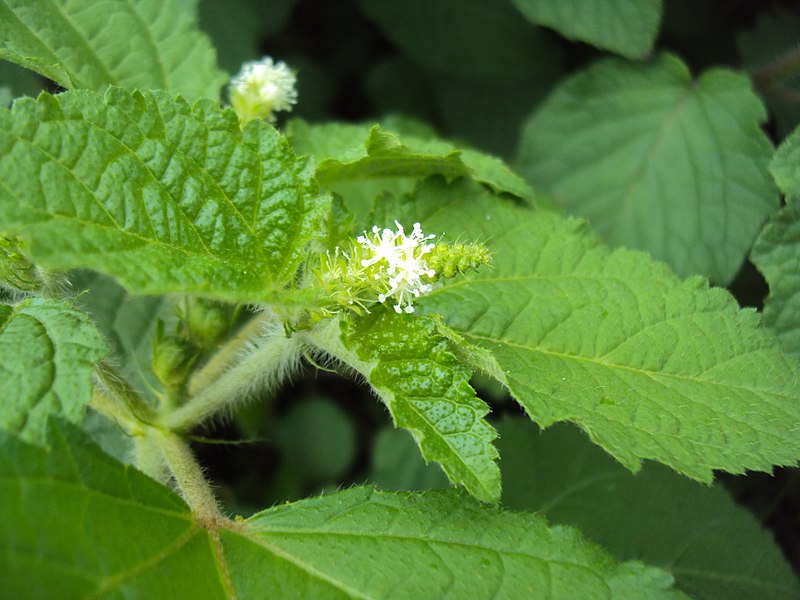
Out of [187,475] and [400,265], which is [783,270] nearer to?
[400,265]

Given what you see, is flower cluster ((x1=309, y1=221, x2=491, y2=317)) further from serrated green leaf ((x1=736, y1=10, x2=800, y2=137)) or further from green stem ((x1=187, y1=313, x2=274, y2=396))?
serrated green leaf ((x1=736, y1=10, x2=800, y2=137))

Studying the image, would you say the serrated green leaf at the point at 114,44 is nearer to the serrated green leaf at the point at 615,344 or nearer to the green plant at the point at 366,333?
the green plant at the point at 366,333

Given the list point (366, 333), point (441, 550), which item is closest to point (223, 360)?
point (366, 333)

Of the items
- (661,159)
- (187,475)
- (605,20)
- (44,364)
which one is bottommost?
(187,475)

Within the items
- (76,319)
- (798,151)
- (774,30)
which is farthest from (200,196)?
(774,30)

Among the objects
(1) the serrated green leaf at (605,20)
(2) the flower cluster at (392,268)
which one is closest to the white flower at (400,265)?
(2) the flower cluster at (392,268)

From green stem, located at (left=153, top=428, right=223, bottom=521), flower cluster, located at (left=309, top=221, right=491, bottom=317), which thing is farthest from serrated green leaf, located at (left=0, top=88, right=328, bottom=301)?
green stem, located at (left=153, top=428, right=223, bottom=521)
